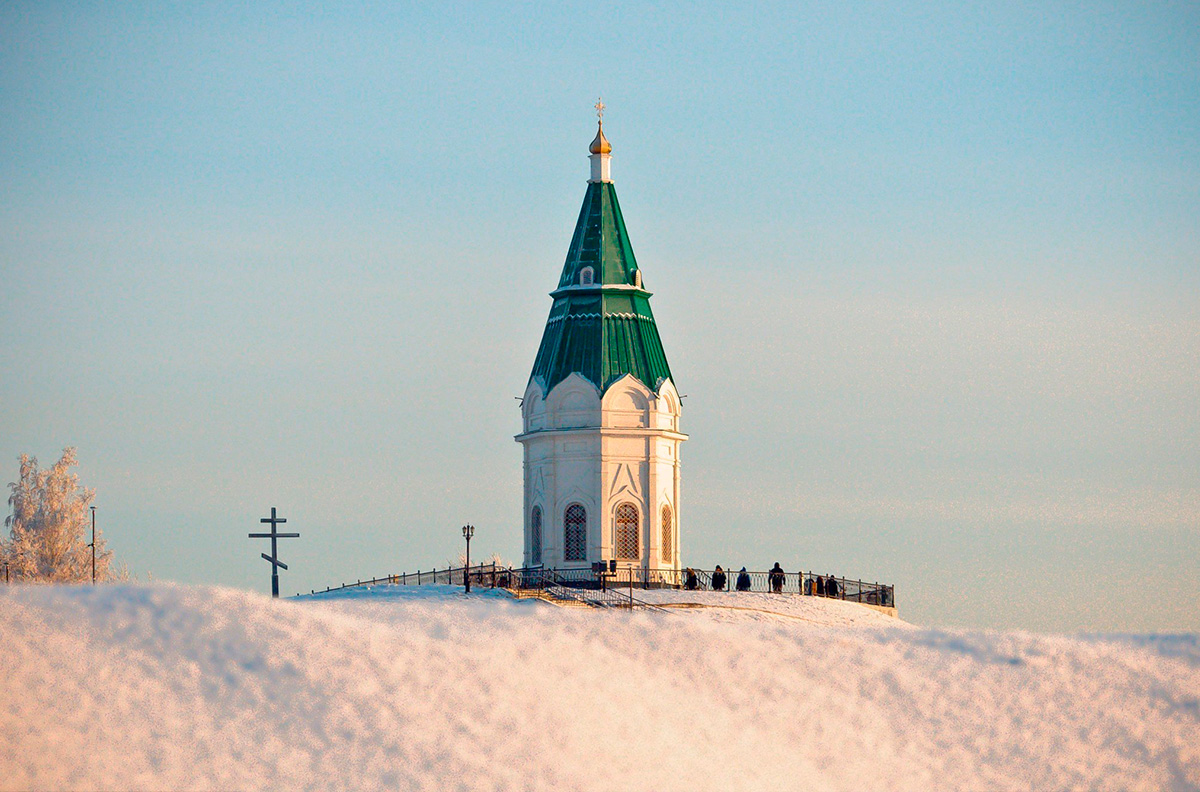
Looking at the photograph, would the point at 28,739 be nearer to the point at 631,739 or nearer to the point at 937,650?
the point at 631,739

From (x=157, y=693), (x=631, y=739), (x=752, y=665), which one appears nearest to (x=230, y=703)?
(x=157, y=693)

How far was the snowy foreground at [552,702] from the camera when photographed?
1897 centimetres

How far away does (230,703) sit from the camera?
63.9ft

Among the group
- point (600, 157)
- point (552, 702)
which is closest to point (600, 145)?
point (600, 157)

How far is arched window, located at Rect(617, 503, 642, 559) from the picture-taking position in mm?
45562

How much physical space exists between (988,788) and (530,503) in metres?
26.8

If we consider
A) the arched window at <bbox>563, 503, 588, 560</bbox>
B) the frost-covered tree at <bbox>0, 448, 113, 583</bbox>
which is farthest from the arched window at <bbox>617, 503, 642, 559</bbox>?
the frost-covered tree at <bbox>0, 448, 113, 583</bbox>

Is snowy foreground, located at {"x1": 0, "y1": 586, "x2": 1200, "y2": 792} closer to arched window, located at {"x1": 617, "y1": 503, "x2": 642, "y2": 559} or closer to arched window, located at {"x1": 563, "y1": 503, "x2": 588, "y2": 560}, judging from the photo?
arched window, located at {"x1": 563, "y1": 503, "x2": 588, "y2": 560}

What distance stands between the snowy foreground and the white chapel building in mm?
20892

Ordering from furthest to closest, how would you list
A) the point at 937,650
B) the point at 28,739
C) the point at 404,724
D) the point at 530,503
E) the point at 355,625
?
the point at 530,503 < the point at 937,650 < the point at 355,625 < the point at 404,724 < the point at 28,739

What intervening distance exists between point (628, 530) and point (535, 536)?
8.37 feet

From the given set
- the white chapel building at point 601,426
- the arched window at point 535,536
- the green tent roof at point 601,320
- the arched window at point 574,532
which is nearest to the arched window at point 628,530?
the white chapel building at point 601,426

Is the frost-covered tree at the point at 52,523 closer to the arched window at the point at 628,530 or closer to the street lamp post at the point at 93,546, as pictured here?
the street lamp post at the point at 93,546

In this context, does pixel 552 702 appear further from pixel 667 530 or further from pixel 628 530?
pixel 667 530
